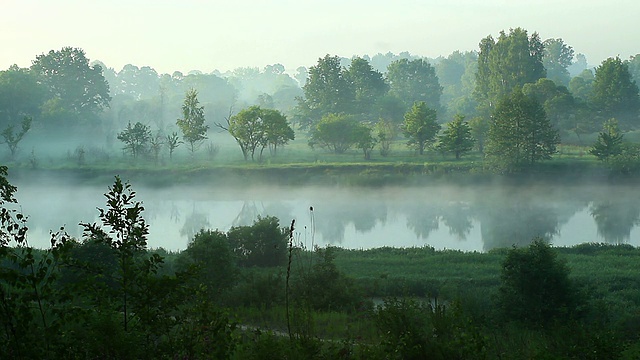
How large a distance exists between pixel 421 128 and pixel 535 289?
62777 mm

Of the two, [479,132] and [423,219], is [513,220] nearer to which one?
[423,219]

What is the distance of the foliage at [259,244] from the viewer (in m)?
28.4

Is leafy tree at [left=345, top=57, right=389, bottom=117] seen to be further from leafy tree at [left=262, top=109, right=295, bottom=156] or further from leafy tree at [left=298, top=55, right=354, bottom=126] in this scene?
leafy tree at [left=262, top=109, right=295, bottom=156]

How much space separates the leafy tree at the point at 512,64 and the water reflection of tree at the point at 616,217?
44086 mm

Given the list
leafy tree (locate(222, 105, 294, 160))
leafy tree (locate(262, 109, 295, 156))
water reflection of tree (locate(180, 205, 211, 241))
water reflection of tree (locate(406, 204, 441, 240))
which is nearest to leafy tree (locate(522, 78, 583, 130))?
leafy tree (locate(262, 109, 295, 156))

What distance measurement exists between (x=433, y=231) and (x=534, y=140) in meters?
25.8

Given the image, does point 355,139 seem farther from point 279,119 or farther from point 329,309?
point 329,309

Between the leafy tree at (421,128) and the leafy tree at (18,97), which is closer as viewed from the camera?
the leafy tree at (421,128)

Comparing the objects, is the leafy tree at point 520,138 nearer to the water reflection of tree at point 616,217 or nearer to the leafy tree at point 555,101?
the water reflection of tree at point 616,217

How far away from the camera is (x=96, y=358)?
795 centimetres

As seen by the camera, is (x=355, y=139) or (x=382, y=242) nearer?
(x=382, y=242)

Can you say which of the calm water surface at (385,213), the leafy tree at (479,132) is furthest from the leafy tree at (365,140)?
the calm water surface at (385,213)

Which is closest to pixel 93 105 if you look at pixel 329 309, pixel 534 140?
pixel 534 140

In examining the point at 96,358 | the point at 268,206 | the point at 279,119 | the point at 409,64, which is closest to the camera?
the point at 96,358
